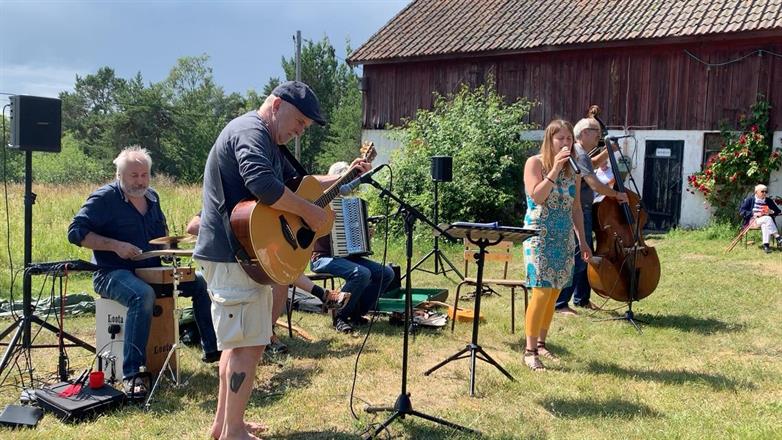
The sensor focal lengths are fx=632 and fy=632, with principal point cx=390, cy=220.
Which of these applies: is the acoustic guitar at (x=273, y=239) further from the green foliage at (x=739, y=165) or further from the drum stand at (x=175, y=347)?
the green foliage at (x=739, y=165)

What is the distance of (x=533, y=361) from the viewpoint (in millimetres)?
4617

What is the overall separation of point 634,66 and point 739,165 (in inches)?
123

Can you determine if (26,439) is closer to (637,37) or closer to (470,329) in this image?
(470,329)

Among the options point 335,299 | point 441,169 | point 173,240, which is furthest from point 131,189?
point 441,169

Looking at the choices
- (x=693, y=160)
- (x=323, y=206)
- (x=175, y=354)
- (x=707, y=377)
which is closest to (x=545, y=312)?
(x=707, y=377)

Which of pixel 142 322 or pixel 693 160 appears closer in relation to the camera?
pixel 142 322

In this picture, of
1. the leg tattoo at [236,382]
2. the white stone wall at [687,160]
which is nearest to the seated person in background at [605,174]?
the leg tattoo at [236,382]

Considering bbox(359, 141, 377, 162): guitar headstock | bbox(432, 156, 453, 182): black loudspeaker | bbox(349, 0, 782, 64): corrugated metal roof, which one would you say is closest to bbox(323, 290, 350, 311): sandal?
bbox(359, 141, 377, 162): guitar headstock

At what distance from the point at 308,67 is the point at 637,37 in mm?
32560

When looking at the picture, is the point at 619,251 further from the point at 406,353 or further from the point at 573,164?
the point at 406,353

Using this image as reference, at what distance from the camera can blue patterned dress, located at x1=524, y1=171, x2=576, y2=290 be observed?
4.49 meters

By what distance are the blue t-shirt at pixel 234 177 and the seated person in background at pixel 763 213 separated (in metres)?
9.95

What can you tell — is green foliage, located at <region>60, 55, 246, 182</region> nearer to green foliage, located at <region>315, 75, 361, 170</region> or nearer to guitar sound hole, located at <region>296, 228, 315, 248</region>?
green foliage, located at <region>315, 75, 361, 170</region>

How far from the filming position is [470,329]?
19.5 ft
